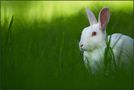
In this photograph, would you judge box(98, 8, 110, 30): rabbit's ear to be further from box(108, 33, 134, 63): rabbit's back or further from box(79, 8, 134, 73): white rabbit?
box(108, 33, 134, 63): rabbit's back

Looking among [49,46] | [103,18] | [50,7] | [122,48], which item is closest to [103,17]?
[103,18]

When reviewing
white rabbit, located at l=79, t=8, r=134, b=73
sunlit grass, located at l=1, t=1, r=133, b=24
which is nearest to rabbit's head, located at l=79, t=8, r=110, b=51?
white rabbit, located at l=79, t=8, r=134, b=73

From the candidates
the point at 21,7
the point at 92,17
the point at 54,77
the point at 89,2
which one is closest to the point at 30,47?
the point at 92,17

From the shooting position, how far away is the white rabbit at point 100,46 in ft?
15.5

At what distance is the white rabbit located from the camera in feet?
15.5

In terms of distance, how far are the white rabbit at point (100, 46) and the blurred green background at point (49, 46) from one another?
0.29 ft

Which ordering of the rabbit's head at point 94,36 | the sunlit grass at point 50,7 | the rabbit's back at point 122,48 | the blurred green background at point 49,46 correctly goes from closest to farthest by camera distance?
the blurred green background at point 49,46
the rabbit's back at point 122,48
the rabbit's head at point 94,36
the sunlit grass at point 50,7

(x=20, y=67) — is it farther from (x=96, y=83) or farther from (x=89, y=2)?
(x=89, y=2)

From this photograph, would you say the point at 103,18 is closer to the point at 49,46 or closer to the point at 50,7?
the point at 49,46

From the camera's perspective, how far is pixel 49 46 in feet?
17.9

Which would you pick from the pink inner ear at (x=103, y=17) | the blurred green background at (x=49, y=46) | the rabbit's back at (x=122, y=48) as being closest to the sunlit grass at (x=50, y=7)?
the blurred green background at (x=49, y=46)

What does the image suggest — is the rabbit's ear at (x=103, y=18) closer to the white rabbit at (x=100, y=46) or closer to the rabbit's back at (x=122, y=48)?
the white rabbit at (x=100, y=46)

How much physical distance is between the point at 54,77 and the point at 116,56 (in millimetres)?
743

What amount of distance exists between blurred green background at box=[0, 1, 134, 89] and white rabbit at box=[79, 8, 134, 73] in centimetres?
9
